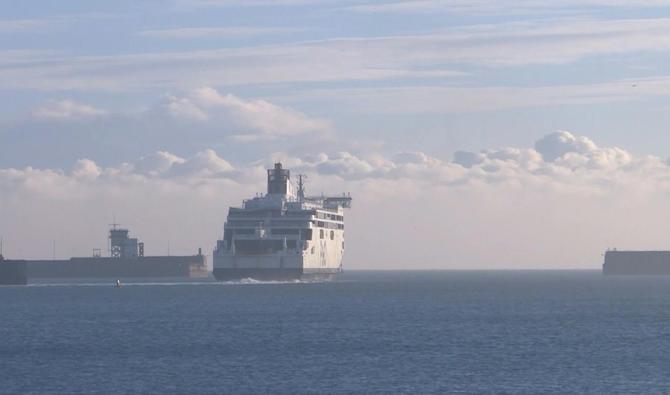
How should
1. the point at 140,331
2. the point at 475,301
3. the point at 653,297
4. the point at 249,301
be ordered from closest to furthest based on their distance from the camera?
the point at 140,331, the point at 249,301, the point at 475,301, the point at 653,297

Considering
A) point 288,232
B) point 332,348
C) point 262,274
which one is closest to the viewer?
point 332,348

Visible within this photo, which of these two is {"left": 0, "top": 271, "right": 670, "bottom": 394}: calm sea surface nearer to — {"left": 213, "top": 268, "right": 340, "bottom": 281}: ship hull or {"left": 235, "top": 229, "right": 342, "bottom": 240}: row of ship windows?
{"left": 213, "top": 268, "right": 340, "bottom": 281}: ship hull

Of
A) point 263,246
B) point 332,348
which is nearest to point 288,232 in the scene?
point 263,246

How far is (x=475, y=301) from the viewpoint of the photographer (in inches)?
6280

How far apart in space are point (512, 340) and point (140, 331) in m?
28.9

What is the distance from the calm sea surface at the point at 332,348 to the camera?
6812 cm

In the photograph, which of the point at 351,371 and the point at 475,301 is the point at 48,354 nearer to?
the point at 351,371

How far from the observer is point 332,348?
86.6 meters

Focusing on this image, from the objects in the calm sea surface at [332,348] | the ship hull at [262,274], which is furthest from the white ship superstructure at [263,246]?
the calm sea surface at [332,348]

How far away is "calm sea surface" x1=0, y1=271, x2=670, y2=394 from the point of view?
68.1m

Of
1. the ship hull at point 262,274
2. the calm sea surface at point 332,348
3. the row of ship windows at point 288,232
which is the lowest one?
the calm sea surface at point 332,348

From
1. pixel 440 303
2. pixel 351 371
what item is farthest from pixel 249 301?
pixel 351 371

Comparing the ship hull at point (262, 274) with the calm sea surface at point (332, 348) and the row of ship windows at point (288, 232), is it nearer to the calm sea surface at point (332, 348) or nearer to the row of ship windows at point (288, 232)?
the row of ship windows at point (288, 232)

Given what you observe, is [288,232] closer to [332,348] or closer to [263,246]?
[263,246]
